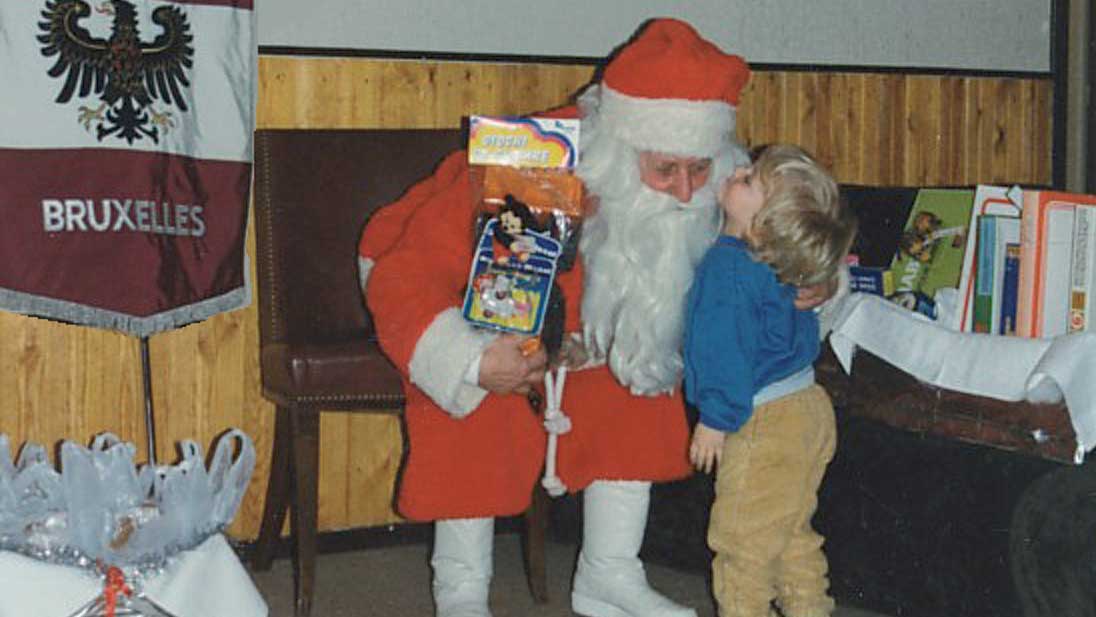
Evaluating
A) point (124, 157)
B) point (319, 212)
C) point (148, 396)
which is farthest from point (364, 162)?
point (148, 396)

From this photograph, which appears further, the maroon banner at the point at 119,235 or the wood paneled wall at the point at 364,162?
the wood paneled wall at the point at 364,162

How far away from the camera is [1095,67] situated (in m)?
4.22

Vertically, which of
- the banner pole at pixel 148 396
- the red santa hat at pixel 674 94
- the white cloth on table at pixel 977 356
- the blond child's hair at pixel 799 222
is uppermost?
the red santa hat at pixel 674 94

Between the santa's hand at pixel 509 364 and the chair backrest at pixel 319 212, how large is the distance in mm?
699

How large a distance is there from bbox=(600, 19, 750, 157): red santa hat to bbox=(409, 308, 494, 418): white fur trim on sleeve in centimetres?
41

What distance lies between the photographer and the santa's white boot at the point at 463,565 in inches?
103

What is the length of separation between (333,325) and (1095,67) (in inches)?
89.2

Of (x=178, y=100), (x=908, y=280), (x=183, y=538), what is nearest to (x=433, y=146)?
(x=178, y=100)

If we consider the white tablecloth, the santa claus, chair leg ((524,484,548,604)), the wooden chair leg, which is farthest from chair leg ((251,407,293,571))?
the white tablecloth

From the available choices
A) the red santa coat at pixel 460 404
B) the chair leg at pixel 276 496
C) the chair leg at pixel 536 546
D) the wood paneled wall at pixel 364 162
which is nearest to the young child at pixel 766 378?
the red santa coat at pixel 460 404

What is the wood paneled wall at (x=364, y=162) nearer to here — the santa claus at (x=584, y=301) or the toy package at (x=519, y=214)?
the santa claus at (x=584, y=301)

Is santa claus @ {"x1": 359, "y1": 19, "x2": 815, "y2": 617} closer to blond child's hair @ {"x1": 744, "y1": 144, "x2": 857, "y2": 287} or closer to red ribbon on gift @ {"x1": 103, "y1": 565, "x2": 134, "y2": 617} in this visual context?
blond child's hair @ {"x1": 744, "y1": 144, "x2": 857, "y2": 287}

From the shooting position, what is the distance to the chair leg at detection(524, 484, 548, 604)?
3.06 meters

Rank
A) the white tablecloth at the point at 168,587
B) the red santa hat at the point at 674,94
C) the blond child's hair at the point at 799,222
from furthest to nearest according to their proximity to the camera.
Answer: the red santa hat at the point at 674,94 → the blond child's hair at the point at 799,222 → the white tablecloth at the point at 168,587
